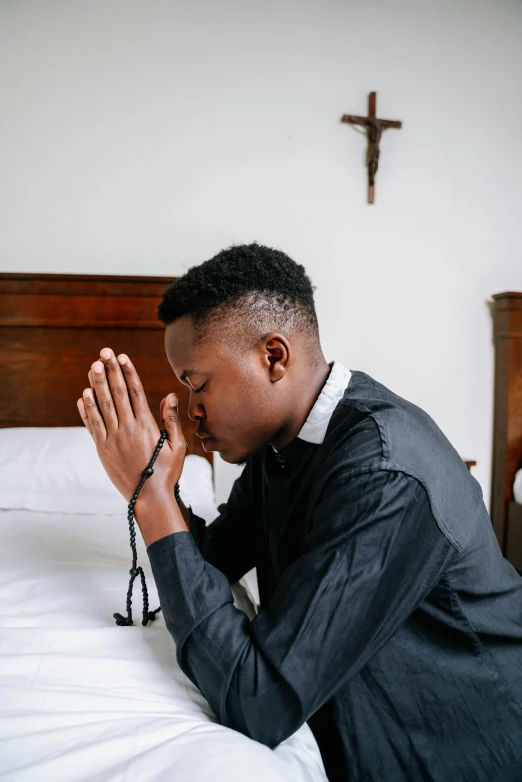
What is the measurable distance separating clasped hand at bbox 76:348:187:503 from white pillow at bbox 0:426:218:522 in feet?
2.18

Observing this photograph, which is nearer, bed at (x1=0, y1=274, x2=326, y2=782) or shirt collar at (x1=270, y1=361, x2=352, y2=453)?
bed at (x1=0, y1=274, x2=326, y2=782)

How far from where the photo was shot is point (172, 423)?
0.83 meters

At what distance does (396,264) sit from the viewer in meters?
2.30

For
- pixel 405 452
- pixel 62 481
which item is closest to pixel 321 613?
pixel 405 452

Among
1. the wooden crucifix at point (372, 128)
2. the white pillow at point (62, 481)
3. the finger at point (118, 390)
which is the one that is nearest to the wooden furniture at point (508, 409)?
the wooden crucifix at point (372, 128)

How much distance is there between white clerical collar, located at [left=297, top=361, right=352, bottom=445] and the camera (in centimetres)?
80

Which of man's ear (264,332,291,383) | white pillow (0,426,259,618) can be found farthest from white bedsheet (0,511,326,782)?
white pillow (0,426,259,618)

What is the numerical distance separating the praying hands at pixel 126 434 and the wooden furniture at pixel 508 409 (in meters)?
1.88

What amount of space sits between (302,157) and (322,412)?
5.74 feet

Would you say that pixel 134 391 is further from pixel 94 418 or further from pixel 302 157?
pixel 302 157

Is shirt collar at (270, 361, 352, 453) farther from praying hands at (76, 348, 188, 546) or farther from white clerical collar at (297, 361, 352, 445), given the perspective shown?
praying hands at (76, 348, 188, 546)

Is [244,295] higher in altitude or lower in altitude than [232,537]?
higher

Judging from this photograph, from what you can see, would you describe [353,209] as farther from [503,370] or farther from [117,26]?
[117,26]

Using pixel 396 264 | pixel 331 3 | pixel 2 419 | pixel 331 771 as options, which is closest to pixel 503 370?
pixel 396 264
